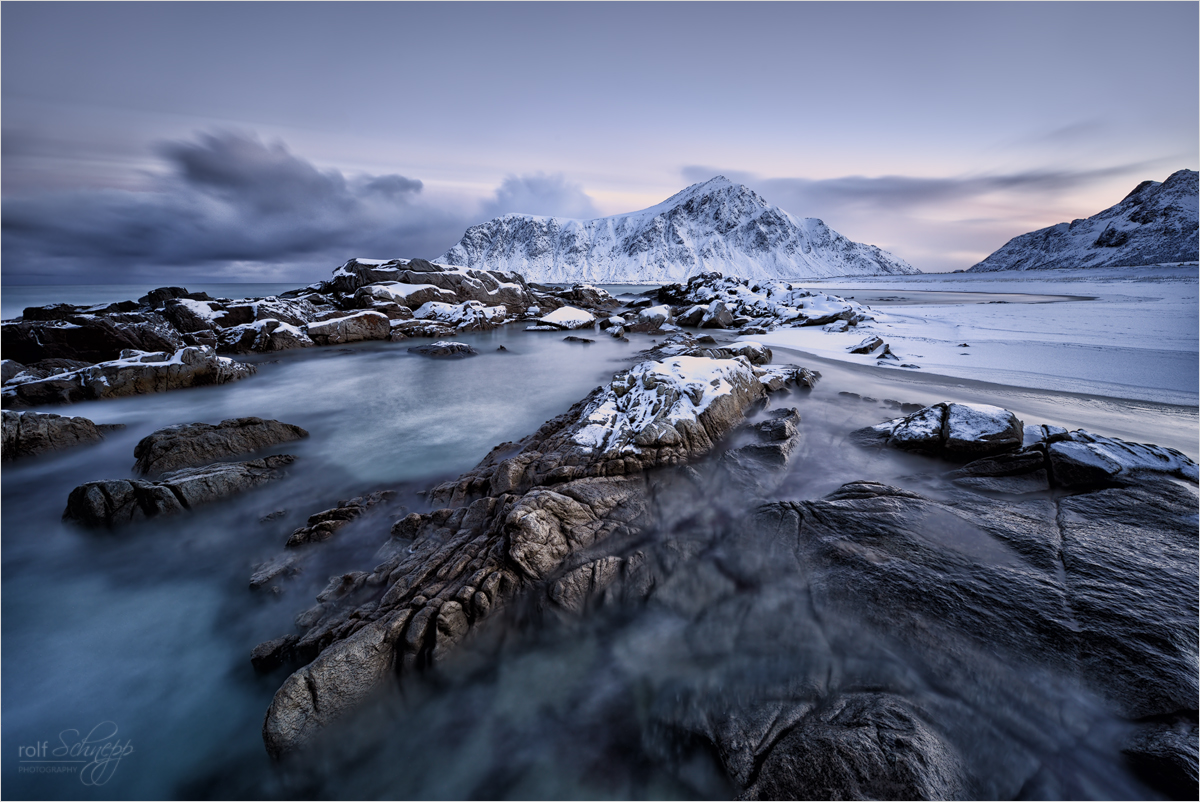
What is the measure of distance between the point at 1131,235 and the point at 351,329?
143m

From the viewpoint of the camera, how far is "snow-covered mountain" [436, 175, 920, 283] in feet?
467

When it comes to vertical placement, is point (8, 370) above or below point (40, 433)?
above

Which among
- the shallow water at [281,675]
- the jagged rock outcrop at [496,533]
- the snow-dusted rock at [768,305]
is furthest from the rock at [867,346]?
the jagged rock outcrop at [496,533]

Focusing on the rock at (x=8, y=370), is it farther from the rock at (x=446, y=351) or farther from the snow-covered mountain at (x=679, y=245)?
the snow-covered mountain at (x=679, y=245)

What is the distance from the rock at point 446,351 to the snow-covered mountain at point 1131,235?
4163 inches

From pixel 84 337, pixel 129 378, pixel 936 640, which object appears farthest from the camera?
pixel 84 337

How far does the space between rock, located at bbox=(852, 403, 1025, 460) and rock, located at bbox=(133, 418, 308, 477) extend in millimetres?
11098

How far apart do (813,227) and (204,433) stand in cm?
20518

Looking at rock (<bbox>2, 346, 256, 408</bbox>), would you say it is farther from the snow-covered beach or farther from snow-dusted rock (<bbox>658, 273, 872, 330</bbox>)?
snow-dusted rock (<bbox>658, 273, 872, 330</bbox>)

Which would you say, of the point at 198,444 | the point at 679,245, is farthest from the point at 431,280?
the point at 679,245

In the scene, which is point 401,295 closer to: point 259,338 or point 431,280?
point 431,280

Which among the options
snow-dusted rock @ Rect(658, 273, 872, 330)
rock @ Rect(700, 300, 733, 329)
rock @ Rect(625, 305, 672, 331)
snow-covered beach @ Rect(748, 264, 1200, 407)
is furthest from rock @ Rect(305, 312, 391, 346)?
snow-covered beach @ Rect(748, 264, 1200, 407)

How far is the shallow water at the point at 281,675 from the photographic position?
9.46 feet

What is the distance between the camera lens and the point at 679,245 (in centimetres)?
14475
